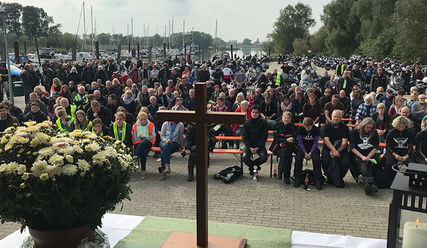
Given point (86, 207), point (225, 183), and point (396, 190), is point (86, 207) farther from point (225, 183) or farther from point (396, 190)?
point (225, 183)

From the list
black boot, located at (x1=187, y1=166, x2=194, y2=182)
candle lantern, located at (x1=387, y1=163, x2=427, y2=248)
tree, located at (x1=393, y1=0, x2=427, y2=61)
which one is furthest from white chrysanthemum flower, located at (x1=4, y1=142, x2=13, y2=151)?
tree, located at (x1=393, y1=0, x2=427, y2=61)

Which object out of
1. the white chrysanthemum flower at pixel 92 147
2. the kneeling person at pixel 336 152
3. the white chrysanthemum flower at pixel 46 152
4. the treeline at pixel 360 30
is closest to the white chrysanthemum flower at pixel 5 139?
the white chrysanthemum flower at pixel 46 152

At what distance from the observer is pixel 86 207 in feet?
9.68

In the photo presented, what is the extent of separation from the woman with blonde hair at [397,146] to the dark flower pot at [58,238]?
5942mm

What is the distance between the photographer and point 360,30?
180ft

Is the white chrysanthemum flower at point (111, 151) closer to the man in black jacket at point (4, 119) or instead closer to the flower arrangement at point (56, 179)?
the flower arrangement at point (56, 179)

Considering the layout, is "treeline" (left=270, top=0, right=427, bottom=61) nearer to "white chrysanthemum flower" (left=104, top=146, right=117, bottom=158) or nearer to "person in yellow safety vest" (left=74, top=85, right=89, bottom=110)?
"person in yellow safety vest" (left=74, top=85, right=89, bottom=110)

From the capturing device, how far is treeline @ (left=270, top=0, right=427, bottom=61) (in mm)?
34469

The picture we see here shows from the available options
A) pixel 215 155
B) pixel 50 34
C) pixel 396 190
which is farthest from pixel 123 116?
pixel 50 34

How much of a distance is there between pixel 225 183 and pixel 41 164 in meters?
5.10

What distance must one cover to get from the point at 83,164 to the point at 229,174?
16.4 feet

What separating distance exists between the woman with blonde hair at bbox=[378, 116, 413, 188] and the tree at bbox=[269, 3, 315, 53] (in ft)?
268

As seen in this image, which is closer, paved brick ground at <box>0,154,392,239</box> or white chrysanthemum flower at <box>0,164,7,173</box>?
white chrysanthemum flower at <box>0,164,7,173</box>

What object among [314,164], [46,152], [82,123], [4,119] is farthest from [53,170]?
[4,119]
